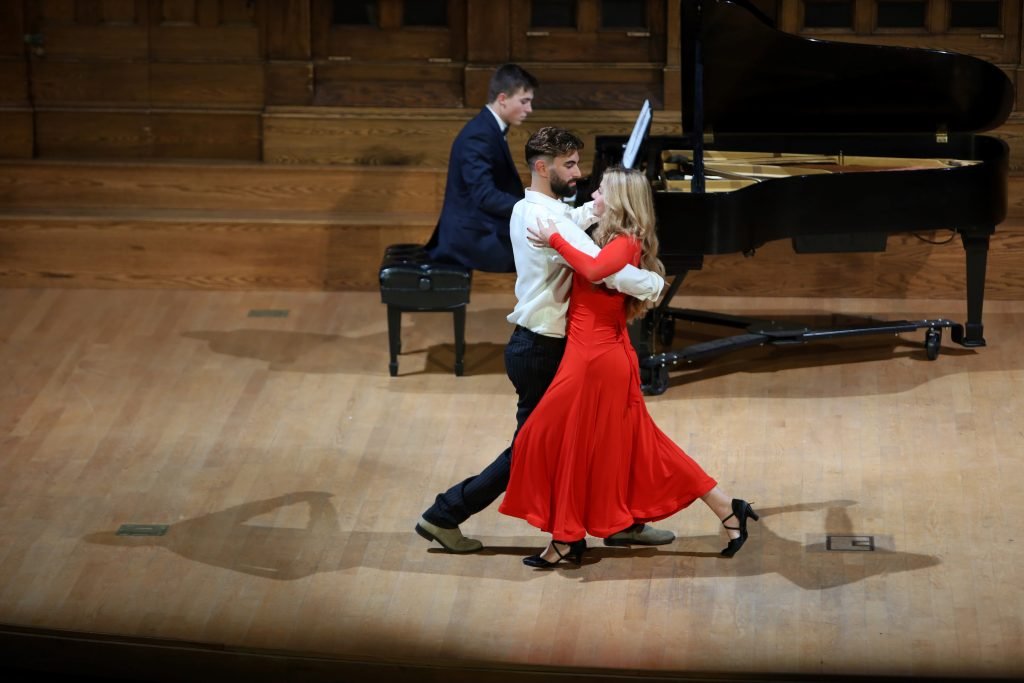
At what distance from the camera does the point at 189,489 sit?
227 inches

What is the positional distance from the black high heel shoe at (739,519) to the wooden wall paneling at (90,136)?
447cm

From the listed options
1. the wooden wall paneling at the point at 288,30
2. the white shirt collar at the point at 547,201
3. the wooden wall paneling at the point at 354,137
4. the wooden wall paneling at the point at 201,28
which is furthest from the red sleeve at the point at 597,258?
the wooden wall paneling at the point at 201,28

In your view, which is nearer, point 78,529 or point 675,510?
point 675,510

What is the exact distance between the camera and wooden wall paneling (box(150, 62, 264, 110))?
27.7 feet

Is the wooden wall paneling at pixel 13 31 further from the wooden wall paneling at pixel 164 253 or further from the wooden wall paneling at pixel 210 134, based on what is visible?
the wooden wall paneling at pixel 164 253

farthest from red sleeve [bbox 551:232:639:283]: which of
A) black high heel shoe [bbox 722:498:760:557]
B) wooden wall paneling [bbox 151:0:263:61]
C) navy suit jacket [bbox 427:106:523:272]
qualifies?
wooden wall paneling [bbox 151:0:263:61]

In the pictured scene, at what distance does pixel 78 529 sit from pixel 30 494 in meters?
0.36

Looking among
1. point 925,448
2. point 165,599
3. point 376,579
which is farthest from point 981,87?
point 165,599

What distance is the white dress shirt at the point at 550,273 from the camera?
477cm

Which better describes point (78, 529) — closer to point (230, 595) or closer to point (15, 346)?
point (230, 595)

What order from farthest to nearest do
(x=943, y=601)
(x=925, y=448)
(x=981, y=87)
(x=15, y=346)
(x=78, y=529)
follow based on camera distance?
(x=15, y=346) < (x=981, y=87) < (x=925, y=448) < (x=78, y=529) < (x=943, y=601)

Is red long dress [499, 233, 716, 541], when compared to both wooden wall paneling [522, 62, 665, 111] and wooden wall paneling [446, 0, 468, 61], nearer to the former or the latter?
wooden wall paneling [522, 62, 665, 111]

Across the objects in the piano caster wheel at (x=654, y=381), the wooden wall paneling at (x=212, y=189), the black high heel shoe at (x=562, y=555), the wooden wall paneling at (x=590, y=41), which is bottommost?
the black high heel shoe at (x=562, y=555)

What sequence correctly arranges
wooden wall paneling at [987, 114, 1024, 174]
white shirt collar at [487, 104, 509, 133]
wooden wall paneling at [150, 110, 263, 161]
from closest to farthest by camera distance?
white shirt collar at [487, 104, 509, 133] → wooden wall paneling at [987, 114, 1024, 174] → wooden wall paneling at [150, 110, 263, 161]
